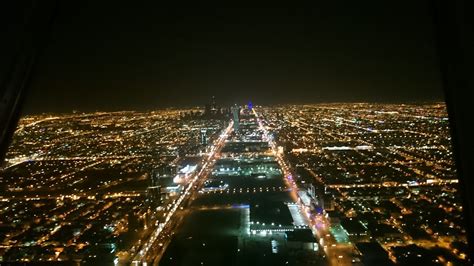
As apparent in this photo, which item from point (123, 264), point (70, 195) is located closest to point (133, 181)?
point (70, 195)

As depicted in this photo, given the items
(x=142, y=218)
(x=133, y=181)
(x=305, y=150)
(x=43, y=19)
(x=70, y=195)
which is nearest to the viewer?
(x=43, y=19)

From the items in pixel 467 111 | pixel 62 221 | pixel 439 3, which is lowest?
pixel 62 221

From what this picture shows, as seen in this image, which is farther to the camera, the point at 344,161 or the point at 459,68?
the point at 344,161

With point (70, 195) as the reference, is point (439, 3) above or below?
above

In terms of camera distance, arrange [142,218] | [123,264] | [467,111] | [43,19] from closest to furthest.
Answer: [467,111], [43,19], [123,264], [142,218]

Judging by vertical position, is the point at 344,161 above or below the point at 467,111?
below

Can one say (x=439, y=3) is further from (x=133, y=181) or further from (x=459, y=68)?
(x=133, y=181)

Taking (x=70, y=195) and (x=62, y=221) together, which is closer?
(x=62, y=221)

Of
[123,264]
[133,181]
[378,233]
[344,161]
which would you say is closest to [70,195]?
[133,181]

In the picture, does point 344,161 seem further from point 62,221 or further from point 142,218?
point 62,221
